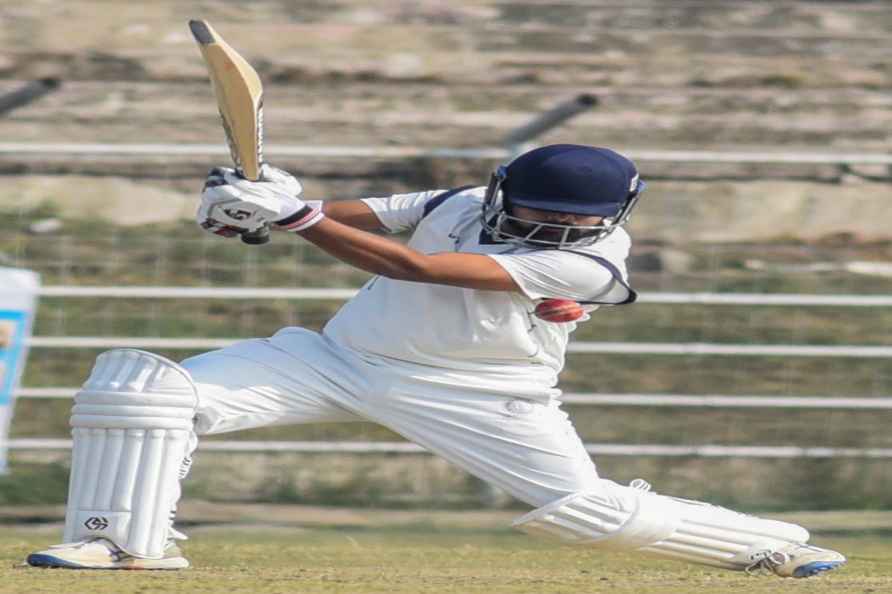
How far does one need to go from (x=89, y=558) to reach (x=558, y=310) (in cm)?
136

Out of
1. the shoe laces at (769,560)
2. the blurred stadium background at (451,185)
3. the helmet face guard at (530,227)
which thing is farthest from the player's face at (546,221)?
the blurred stadium background at (451,185)

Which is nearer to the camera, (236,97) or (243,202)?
(243,202)

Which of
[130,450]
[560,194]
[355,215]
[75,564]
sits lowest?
[75,564]

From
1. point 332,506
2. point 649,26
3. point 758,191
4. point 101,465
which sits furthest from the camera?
point 649,26

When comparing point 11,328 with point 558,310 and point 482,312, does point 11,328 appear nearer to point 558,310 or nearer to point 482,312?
point 482,312

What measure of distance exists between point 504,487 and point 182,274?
11.1 ft

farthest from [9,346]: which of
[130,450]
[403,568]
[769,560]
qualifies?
[769,560]

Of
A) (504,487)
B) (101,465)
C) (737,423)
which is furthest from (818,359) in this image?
(101,465)

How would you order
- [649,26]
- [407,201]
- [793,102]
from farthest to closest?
[649,26] → [793,102] → [407,201]

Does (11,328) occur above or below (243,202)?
below

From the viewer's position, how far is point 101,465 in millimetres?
4773

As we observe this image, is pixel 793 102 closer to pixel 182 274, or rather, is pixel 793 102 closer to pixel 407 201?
pixel 182 274

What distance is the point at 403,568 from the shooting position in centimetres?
601

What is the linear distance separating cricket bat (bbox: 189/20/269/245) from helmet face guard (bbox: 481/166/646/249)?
635mm
